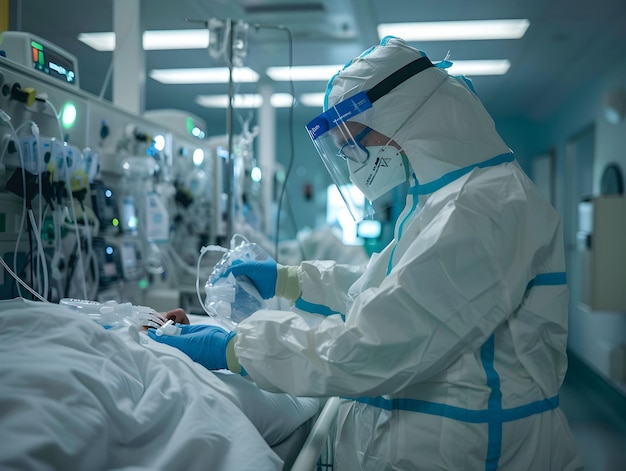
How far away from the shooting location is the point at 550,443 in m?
1.31

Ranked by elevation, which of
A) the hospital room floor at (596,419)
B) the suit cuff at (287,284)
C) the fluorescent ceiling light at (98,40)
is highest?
the fluorescent ceiling light at (98,40)

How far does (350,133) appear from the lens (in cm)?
156

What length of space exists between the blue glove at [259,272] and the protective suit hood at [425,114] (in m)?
0.61

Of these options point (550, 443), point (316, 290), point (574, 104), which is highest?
point (574, 104)

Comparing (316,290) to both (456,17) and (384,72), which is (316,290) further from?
(456,17)

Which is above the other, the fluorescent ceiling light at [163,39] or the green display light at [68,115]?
the fluorescent ceiling light at [163,39]

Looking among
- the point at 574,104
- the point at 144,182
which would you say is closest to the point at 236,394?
the point at 144,182

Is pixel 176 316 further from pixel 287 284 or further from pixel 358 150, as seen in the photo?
pixel 358 150

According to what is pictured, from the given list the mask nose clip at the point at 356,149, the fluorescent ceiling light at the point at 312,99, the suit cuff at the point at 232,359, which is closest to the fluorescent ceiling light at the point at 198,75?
the fluorescent ceiling light at the point at 312,99

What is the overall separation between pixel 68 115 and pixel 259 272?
3.64 ft

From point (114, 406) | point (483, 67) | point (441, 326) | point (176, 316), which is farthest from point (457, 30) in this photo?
point (114, 406)

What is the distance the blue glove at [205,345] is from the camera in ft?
4.47

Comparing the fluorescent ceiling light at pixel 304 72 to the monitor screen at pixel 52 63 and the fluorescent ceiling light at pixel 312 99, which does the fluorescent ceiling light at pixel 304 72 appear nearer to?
the fluorescent ceiling light at pixel 312 99

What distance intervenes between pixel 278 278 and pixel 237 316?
190 mm
